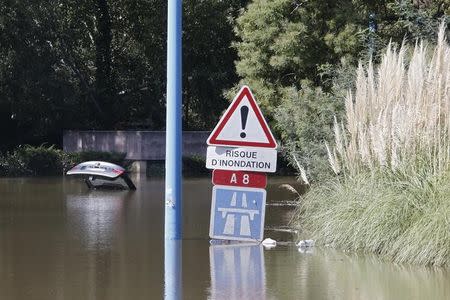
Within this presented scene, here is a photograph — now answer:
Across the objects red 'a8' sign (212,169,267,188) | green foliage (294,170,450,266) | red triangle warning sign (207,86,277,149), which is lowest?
green foliage (294,170,450,266)

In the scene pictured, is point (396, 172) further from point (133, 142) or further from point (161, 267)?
point (133, 142)

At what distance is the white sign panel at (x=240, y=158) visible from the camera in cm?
1064

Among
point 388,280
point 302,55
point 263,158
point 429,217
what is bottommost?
point 388,280

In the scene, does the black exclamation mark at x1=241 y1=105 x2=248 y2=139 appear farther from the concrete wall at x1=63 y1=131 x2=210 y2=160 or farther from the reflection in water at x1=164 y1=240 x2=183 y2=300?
the concrete wall at x1=63 y1=131 x2=210 y2=160

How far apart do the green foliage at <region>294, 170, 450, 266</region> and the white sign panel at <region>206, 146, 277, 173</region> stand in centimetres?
132

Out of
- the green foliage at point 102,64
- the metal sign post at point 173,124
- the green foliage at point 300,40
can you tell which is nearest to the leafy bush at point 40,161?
the green foliage at point 102,64

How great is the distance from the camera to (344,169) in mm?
12602

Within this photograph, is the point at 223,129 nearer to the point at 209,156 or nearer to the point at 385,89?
the point at 209,156

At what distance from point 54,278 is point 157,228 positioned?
15.1ft

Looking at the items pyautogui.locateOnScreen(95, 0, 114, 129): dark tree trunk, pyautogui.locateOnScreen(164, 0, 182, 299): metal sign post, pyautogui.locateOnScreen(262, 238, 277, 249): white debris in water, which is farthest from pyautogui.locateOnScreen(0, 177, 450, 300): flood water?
pyautogui.locateOnScreen(95, 0, 114, 129): dark tree trunk

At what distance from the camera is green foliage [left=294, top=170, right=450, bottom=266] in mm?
9969

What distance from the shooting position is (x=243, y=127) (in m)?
10.6

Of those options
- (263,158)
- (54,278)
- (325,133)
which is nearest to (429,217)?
(263,158)

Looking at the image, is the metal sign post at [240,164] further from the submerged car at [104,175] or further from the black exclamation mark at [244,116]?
the submerged car at [104,175]
